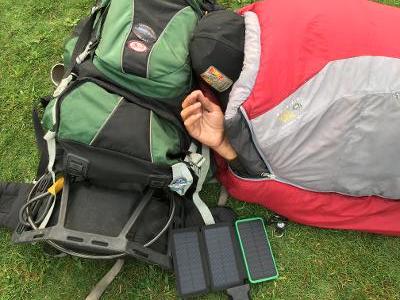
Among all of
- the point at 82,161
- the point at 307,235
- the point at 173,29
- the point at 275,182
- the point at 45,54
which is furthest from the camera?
the point at 45,54

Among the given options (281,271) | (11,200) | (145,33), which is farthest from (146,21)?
(281,271)

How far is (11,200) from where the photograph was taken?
2.28 meters

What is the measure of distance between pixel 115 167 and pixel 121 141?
13cm

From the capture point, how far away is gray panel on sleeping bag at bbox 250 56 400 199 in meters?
1.86

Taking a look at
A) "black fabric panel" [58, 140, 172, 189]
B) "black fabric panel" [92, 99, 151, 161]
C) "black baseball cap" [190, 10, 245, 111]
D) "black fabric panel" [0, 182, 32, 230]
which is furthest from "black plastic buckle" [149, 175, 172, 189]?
"black fabric panel" [0, 182, 32, 230]

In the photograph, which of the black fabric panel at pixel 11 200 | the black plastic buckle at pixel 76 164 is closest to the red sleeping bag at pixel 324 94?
the black plastic buckle at pixel 76 164

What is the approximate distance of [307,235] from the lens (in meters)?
2.32

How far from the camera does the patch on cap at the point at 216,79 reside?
Answer: 1.91m

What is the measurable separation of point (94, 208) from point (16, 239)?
0.42 m

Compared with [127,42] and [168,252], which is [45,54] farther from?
[168,252]

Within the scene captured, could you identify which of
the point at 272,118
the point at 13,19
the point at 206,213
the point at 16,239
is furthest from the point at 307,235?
the point at 13,19

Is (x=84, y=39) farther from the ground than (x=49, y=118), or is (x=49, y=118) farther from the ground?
(x=84, y=39)

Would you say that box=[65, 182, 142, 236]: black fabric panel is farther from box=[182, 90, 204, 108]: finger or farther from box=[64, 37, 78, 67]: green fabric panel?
box=[64, 37, 78, 67]: green fabric panel

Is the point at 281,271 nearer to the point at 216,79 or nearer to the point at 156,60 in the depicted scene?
the point at 216,79
